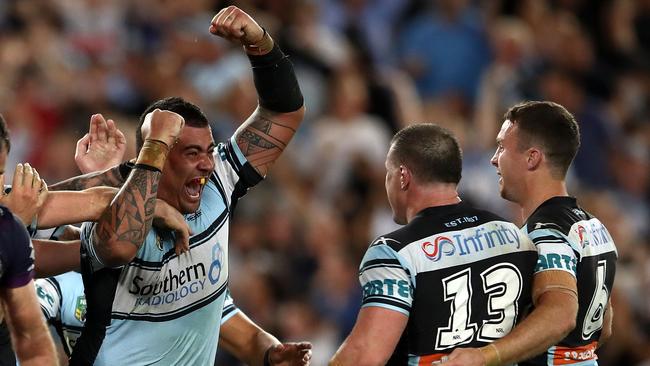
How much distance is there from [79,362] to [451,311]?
1787 mm

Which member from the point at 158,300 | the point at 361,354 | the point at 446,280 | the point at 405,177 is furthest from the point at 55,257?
the point at 446,280

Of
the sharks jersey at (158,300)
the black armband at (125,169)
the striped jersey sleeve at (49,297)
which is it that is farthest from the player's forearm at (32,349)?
the striped jersey sleeve at (49,297)

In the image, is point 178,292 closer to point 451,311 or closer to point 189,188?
point 189,188

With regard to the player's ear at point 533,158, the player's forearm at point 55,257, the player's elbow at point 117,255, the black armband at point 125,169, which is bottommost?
the player's forearm at point 55,257

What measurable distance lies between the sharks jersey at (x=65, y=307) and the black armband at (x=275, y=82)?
1.06 meters

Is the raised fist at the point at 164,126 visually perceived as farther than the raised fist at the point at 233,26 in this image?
No

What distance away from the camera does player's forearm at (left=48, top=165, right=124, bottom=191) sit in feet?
18.1

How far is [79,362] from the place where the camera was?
18.3ft

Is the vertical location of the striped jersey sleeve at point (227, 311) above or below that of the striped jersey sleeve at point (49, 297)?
→ above

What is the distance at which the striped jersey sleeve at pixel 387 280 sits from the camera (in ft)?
17.0

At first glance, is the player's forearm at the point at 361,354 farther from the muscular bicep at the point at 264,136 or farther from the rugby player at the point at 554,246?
the muscular bicep at the point at 264,136

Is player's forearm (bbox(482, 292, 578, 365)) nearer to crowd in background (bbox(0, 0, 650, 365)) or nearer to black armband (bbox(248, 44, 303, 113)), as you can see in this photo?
black armband (bbox(248, 44, 303, 113))

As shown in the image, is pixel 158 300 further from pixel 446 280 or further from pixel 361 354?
pixel 446 280

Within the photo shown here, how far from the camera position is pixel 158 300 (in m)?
5.56
